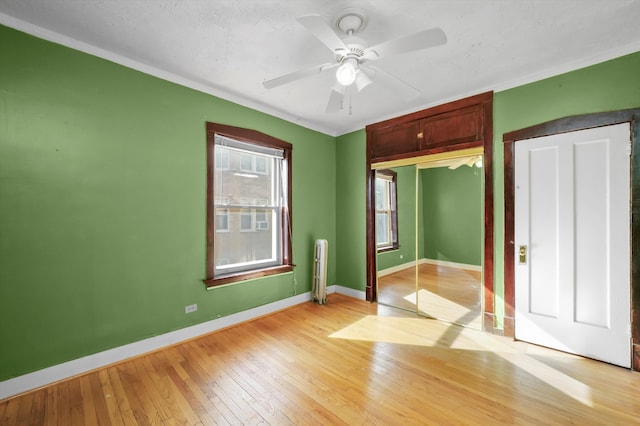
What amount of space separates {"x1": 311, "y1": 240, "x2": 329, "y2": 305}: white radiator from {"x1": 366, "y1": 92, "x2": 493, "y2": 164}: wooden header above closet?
1553 millimetres

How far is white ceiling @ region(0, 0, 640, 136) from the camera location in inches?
71.1

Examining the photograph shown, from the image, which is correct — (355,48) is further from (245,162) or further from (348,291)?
(348,291)

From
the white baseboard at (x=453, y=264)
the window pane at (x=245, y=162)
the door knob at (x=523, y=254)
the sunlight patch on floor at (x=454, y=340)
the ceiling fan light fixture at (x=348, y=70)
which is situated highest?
the ceiling fan light fixture at (x=348, y=70)

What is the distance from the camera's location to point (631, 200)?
88.0 inches

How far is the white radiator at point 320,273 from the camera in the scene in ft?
12.8

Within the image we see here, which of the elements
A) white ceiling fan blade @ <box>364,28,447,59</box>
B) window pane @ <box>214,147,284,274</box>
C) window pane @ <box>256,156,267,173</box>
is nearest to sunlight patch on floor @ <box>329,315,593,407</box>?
window pane @ <box>214,147,284,274</box>

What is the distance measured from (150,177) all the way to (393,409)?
2.91 m

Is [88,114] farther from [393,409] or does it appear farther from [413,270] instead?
[413,270]

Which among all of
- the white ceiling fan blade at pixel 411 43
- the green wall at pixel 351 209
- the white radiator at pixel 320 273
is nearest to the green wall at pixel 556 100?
the green wall at pixel 351 209

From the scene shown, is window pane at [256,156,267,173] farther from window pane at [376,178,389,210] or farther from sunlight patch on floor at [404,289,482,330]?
sunlight patch on floor at [404,289,482,330]

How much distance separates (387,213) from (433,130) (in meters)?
2.00

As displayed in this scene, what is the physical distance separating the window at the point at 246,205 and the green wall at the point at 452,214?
3.39 metres

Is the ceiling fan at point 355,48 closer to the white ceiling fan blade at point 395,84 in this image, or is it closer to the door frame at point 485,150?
the white ceiling fan blade at point 395,84

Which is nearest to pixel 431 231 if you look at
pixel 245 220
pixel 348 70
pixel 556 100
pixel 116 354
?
pixel 556 100
